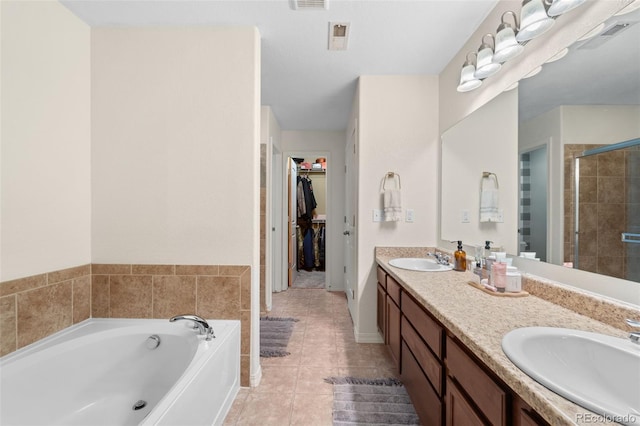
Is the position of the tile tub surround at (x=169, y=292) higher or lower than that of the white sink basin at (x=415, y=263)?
lower

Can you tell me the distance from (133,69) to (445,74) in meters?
2.35

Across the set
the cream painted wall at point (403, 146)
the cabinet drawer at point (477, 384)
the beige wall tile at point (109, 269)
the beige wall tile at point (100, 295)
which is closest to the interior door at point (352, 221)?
the cream painted wall at point (403, 146)

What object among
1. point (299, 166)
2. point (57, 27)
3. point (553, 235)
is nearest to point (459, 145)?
point (553, 235)

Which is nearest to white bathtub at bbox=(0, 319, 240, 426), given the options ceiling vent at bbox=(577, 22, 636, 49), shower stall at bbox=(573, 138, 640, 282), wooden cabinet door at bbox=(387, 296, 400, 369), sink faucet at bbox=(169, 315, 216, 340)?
sink faucet at bbox=(169, 315, 216, 340)

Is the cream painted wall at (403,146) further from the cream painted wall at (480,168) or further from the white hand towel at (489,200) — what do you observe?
the white hand towel at (489,200)

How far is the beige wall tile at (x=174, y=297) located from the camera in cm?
172

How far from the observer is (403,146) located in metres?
2.30

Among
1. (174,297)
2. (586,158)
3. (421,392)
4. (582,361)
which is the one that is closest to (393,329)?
(421,392)

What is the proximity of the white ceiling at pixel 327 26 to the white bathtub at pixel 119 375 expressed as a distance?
6.36ft

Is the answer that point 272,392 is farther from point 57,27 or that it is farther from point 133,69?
point 57,27

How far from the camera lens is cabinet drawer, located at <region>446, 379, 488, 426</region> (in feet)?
2.76

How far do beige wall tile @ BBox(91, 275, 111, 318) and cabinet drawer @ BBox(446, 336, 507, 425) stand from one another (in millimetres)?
2068

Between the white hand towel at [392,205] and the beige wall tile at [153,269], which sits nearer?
the beige wall tile at [153,269]

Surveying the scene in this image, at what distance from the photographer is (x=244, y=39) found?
5.66 feet
